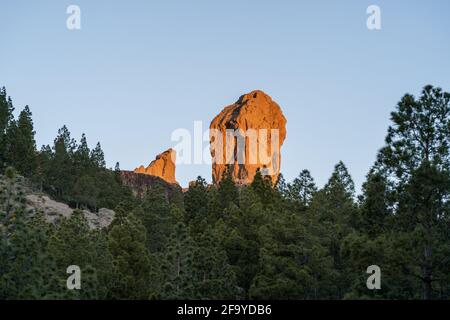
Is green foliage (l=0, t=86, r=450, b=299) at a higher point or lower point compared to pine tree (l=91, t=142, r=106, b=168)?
lower

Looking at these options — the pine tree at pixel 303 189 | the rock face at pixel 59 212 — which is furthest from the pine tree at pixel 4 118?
the pine tree at pixel 303 189

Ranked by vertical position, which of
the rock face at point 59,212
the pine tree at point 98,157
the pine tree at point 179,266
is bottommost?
the pine tree at point 179,266

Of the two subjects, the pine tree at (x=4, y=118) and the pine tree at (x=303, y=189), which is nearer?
the pine tree at (x=303, y=189)

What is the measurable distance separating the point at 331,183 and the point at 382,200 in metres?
21.9

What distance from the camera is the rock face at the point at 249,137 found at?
610ft

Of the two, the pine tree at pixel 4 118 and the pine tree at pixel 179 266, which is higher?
the pine tree at pixel 4 118

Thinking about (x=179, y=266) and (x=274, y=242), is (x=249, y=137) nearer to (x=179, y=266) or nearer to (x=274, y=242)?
(x=274, y=242)

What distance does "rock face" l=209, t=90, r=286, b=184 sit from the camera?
610 ft

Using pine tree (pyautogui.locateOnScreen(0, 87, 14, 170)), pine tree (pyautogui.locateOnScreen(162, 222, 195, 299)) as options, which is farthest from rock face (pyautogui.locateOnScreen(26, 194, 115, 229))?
pine tree (pyautogui.locateOnScreen(162, 222, 195, 299))

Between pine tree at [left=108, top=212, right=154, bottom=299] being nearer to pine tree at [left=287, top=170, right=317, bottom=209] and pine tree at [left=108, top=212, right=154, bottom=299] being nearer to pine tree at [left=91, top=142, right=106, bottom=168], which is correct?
pine tree at [left=287, top=170, right=317, bottom=209]

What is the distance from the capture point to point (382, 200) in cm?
2884

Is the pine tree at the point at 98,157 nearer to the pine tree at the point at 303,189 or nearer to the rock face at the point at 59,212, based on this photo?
the rock face at the point at 59,212
